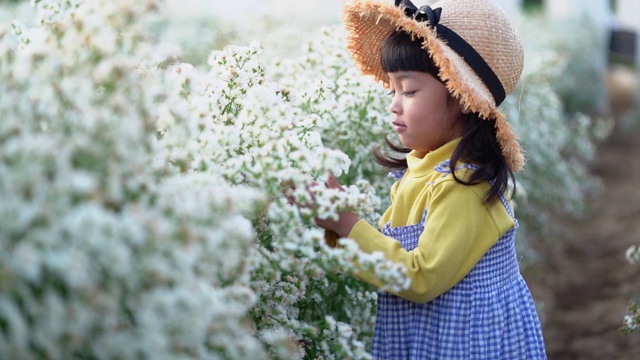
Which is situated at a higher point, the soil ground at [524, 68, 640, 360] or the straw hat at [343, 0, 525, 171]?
the straw hat at [343, 0, 525, 171]

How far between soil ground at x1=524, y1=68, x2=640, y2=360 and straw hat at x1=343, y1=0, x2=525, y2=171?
7.45ft

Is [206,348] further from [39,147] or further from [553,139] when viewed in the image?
[553,139]

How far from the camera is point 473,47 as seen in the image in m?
2.36

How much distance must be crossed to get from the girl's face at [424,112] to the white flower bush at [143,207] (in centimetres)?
27

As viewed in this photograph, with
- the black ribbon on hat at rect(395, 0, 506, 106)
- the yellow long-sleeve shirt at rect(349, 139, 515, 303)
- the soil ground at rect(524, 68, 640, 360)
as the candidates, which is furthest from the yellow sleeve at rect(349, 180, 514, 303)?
the soil ground at rect(524, 68, 640, 360)

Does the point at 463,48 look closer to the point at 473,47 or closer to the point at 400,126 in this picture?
the point at 473,47

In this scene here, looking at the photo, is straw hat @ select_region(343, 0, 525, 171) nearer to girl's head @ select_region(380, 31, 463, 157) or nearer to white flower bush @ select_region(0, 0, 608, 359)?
girl's head @ select_region(380, 31, 463, 157)

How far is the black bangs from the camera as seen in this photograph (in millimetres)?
2346

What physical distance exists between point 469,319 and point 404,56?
0.74m

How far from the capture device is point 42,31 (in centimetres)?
189

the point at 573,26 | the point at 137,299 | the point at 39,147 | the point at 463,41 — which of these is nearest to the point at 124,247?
the point at 137,299

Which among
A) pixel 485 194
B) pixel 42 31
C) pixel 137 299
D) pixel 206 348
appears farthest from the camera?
pixel 485 194

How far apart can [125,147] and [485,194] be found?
3.61 ft

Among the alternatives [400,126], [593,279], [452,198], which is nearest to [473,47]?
[400,126]
